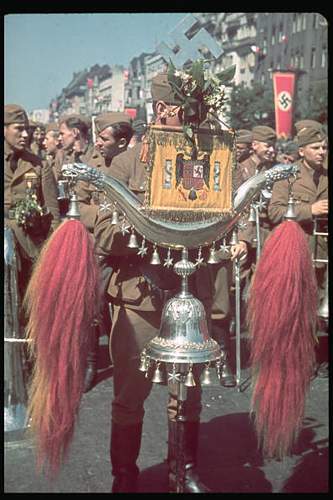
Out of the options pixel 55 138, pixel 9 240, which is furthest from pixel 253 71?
pixel 9 240

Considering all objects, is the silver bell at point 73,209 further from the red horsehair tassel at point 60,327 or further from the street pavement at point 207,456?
the street pavement at point 207,456

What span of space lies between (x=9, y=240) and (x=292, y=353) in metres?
2.48

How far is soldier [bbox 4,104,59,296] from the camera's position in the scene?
5.68 meters

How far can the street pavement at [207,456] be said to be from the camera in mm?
3957

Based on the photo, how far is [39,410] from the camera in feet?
10.3

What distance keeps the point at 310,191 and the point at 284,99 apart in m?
13.7

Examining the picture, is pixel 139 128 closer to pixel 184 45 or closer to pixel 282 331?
pixel 184 45

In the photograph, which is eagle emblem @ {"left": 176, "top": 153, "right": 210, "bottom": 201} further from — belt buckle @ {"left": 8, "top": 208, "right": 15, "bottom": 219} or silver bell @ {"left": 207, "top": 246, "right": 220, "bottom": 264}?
belt buckle @ {"left": 8, "top": 208, "right": 15, "bottom": 219}

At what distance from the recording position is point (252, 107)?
40.7 meters

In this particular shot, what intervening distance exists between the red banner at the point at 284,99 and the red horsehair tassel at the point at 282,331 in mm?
16281

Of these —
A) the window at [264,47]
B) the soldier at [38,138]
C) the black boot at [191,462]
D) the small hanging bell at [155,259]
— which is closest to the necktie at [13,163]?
the black boot at [191,462]

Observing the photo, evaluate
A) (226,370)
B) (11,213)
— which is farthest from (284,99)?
(11,213)

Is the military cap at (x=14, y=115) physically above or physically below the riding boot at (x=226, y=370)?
above

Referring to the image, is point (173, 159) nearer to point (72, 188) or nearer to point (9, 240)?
point (72, 188)
